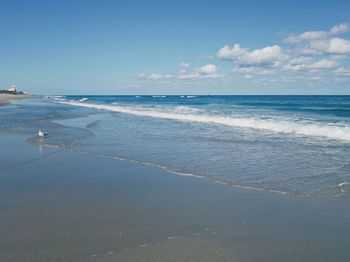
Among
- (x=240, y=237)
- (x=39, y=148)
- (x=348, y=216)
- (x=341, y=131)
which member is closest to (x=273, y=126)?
(x=341, y=131)

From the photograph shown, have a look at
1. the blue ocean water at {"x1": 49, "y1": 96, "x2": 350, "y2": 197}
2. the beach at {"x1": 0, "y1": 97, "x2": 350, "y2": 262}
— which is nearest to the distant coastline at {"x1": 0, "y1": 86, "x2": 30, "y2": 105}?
the blue ocean water at {"x1": 49, "y1": 96, "x2": 350, "y2": 197}

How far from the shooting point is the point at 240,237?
217 inches

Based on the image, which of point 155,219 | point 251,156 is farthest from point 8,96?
point 155,219

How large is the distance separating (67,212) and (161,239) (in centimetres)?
196

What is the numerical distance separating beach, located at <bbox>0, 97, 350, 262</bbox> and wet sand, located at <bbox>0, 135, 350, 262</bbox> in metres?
0.01

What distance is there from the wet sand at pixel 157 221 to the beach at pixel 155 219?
0.04ft

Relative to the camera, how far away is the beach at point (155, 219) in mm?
4984

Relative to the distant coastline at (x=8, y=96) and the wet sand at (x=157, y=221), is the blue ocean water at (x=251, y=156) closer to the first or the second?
the wet sand at (x=157, y=221)

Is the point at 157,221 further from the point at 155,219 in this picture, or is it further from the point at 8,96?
the point at 8,96

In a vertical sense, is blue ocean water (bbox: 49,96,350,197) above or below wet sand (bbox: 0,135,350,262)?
above

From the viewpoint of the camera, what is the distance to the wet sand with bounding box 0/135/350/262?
4969 millimetres

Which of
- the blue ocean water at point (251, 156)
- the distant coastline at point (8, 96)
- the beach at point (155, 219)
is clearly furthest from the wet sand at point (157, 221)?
the distant coastline at point (8, 96)

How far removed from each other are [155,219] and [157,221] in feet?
0.34

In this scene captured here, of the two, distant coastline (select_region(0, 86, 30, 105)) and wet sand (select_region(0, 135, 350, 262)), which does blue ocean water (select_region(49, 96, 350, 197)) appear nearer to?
wet sand (select_region(0, 135, 350, 262))
